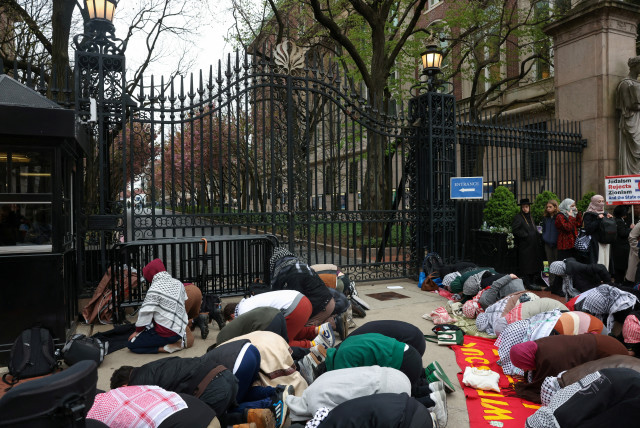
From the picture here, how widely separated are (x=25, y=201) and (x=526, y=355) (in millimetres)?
5642

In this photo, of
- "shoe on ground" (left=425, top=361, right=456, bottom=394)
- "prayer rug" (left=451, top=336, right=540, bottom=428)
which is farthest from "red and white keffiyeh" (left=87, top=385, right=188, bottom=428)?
"prayer rug" (left=451, top=336, right=540, bottom=428)

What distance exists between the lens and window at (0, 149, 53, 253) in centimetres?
520

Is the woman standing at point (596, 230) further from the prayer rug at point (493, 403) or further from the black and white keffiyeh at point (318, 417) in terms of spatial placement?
the black and white keffiyeh at point (318, 417)

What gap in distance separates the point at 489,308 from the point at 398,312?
61.1 inches

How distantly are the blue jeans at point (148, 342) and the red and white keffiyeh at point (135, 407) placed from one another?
2.69 meters

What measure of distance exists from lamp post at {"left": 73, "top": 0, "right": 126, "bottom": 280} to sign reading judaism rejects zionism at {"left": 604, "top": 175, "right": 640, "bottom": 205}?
9754mm

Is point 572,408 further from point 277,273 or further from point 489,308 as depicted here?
point 277,273

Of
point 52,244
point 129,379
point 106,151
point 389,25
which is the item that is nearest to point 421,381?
point 129,379

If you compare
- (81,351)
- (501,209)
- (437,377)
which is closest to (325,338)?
(437,377)

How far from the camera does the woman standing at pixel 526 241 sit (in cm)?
928

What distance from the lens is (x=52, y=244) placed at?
541cm

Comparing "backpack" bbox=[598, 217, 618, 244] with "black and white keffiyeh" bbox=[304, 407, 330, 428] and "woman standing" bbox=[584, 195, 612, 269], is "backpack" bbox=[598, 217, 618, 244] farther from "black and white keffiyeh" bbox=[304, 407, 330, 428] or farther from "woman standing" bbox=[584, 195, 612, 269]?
"black and white keffiyeh" bbox=[304, 407, 330, 428]

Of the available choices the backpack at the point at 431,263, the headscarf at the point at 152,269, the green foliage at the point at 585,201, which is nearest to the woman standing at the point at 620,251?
the green foliage at the point at 585,201

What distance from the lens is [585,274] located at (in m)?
7.13
